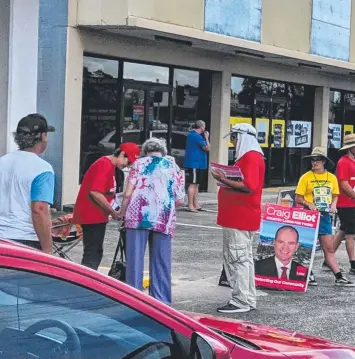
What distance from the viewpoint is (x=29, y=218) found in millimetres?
6098

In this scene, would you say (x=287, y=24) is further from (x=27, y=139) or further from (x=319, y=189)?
(x=27, y=139)

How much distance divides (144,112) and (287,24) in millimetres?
5098

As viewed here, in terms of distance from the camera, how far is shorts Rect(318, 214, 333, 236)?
9.88 m

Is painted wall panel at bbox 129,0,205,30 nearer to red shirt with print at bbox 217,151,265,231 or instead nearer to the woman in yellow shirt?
the woman in yellow shirt

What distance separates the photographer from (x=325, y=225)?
391 inches

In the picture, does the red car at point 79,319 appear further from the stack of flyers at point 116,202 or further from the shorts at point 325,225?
the shorts at point 325,225

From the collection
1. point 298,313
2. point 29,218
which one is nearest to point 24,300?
point 29,218

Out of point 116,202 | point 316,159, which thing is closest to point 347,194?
point 316,159

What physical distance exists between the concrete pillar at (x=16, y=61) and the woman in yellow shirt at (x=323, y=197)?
4.84 meters

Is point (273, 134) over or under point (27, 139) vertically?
over

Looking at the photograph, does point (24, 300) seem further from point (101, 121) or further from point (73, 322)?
point (101, 121)

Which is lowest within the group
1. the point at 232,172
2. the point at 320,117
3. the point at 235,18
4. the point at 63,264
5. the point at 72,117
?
the point at 63,264

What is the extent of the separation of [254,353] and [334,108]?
890 inches

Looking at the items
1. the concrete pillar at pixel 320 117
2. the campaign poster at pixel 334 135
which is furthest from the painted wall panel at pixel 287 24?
the campaign poster at pixel 334 135
